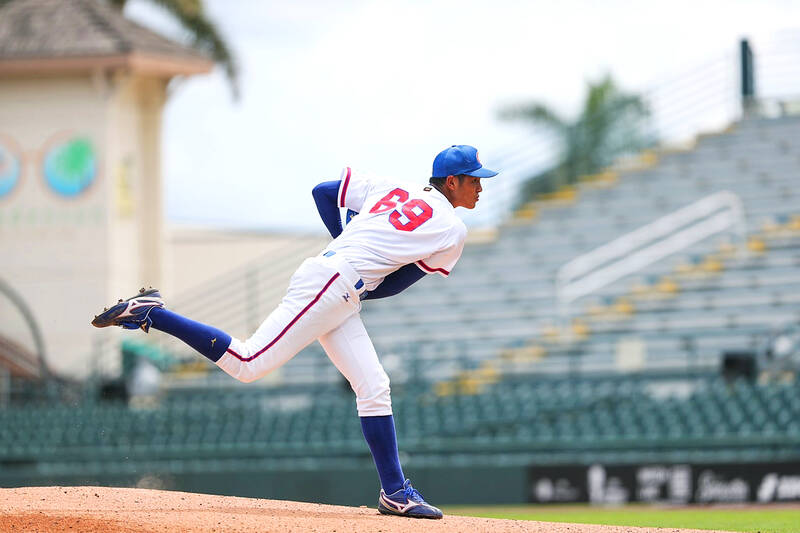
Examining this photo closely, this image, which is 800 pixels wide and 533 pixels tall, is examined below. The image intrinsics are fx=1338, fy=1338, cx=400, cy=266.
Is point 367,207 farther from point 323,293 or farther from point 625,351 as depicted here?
point 625,351

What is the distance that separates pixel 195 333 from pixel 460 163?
1.39m

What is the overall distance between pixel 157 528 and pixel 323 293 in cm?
121

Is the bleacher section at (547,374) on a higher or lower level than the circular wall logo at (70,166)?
lower

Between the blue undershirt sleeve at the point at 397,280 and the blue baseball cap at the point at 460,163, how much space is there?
44 cm

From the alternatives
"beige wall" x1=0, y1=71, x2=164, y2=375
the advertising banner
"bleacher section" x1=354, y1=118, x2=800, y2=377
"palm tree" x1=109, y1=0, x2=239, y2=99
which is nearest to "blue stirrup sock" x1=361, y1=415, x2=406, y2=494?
the advertising banner

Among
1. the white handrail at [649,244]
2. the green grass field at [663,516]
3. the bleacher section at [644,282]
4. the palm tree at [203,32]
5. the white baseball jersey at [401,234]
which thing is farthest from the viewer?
the palm tree at [203,32]

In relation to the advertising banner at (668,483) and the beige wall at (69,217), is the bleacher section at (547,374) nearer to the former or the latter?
the advertising banner at (668,483)

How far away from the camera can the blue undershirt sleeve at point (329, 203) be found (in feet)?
20.1

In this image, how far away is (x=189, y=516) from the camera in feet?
18.3

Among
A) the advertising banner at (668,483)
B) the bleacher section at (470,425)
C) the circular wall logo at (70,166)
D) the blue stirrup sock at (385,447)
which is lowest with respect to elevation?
the advertising banner at (668,483)

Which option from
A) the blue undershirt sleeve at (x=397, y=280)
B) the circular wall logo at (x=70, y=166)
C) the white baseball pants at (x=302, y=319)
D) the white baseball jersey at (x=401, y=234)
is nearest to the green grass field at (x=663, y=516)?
the blue undershirt sleeve at (x=397, y=280)

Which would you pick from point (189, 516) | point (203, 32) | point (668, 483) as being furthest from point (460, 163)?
point (203, 32)

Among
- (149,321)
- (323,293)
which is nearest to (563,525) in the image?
(323,293)

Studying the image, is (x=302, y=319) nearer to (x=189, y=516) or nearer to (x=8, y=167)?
(x=189, y=516)
